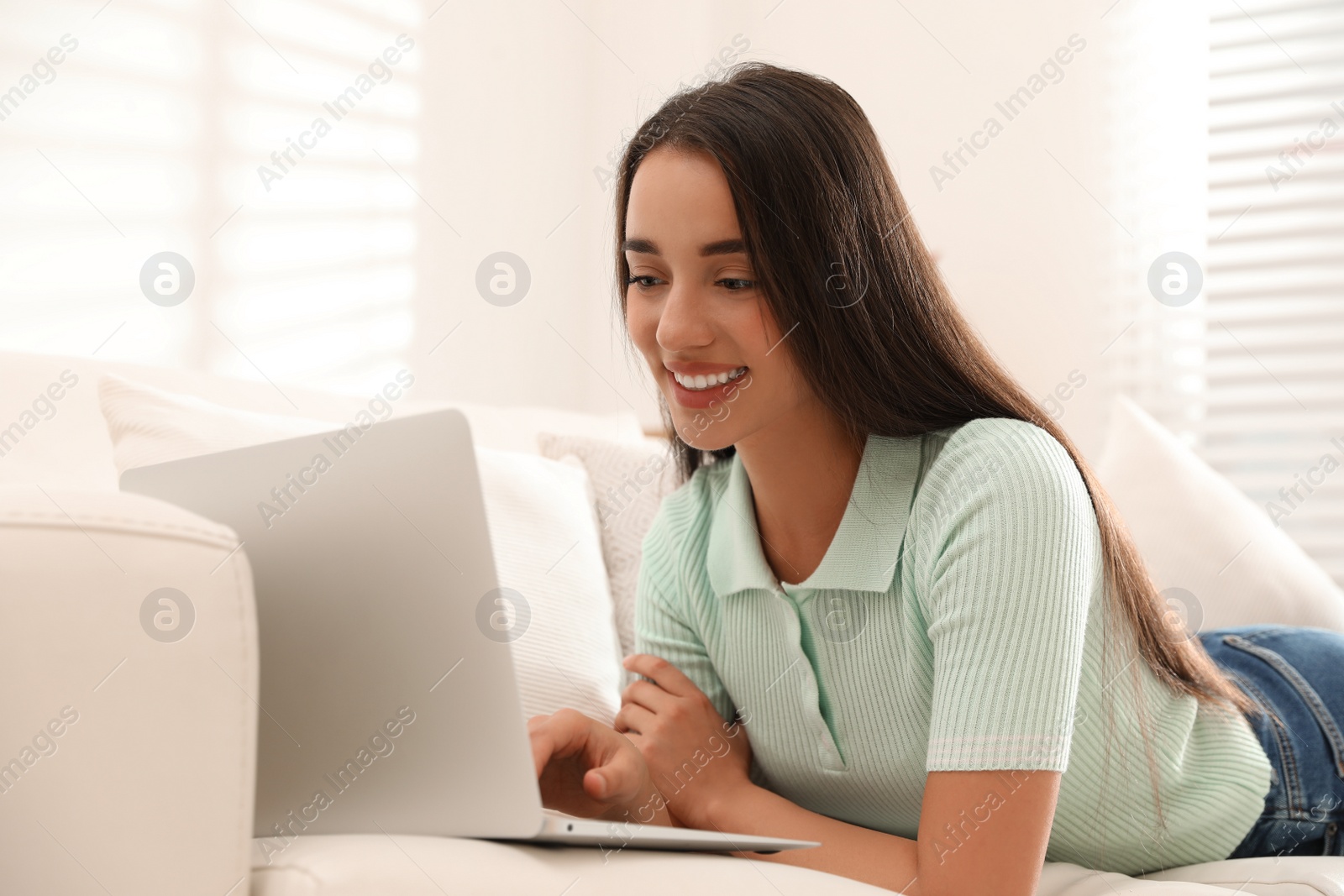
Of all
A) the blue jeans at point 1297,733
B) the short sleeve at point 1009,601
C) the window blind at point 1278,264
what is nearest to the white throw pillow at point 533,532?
the short sleeve at point 1009,601

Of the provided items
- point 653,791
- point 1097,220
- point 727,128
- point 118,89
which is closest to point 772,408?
point 727,128

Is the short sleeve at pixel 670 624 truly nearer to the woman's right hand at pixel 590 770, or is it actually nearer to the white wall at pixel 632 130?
the woman's right hand at pixel 590 770

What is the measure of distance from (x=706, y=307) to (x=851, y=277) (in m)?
0.13

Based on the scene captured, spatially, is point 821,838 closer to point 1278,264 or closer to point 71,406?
point 71,406

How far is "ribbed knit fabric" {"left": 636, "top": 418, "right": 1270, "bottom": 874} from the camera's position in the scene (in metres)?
0.81

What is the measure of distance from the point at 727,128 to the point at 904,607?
46 cm

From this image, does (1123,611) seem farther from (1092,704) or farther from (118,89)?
(118,89)

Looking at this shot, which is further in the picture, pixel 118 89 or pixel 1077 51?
pixel 1077 51

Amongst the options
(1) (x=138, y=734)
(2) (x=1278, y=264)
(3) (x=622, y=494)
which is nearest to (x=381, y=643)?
(1) (x=138, y=734)

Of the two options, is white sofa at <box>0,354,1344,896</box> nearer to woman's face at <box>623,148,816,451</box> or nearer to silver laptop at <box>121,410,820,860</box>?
silver laptop at <box>121,410,820,860</box>

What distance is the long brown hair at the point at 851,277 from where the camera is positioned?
3.01 ft

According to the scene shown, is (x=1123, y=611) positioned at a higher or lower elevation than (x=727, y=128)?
lower

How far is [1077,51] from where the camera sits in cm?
255

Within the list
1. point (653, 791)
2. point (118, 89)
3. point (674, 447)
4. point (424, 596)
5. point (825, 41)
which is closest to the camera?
point (424, 596)
